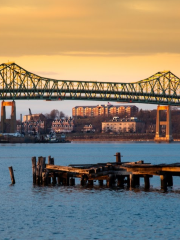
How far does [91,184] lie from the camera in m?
38.1

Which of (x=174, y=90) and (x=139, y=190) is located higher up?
(x=174, y=90)

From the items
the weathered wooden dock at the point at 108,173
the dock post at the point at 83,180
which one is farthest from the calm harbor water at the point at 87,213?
the weathered wooden dock at the point at 108,173

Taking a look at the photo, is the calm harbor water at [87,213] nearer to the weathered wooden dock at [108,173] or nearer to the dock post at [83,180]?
the dock post at [83,180]

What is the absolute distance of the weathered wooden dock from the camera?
3425cm

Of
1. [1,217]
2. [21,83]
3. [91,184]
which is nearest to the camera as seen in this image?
[1,217]

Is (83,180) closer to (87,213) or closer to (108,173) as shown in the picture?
(108,173)

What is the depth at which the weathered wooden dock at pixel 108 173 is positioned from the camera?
34.2 m

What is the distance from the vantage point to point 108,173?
35625mm

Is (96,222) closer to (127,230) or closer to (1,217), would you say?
(127,230)

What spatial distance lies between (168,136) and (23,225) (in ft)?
489

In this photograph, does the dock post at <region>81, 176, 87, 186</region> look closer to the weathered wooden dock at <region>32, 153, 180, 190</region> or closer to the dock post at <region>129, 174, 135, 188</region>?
the weathered wooden dock at <region>32, 153, 180, 190</region>

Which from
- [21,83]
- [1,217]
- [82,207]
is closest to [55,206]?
[82,207]

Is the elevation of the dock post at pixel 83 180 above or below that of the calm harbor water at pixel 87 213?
above

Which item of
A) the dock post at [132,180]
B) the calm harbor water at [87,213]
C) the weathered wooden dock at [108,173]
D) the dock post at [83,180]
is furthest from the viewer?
the dock post at [83,180]
